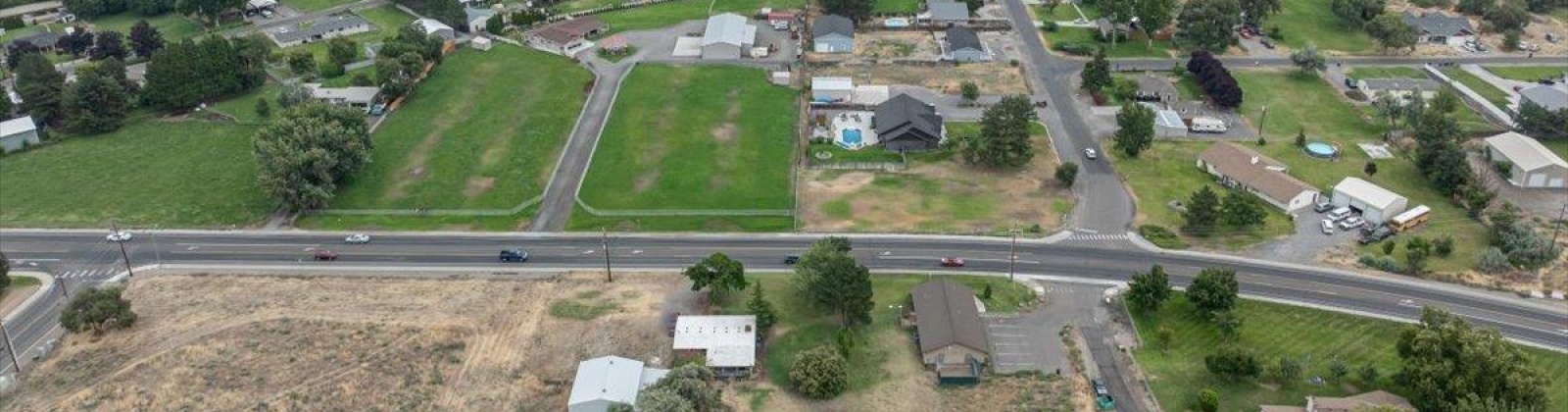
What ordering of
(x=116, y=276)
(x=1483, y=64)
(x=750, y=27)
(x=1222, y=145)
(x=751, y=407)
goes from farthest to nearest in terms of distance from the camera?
(x=750, y=27), (x=1483, y=64), (x=1222, y=145), (x=116, y=276), (x=751, y=407)

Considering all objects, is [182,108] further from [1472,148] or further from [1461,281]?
[1472,148]

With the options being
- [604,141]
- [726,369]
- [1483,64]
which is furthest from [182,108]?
[1483,64]

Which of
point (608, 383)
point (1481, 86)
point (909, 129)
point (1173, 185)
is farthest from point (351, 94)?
point (1481, 86)

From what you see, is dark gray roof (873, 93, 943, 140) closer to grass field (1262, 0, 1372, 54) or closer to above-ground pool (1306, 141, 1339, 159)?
above-ground pool (1306, 141, 1339, 159)

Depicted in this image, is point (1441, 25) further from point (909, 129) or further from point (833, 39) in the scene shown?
point (909, 129)

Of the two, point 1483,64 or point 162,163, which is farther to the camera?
point 1483,64

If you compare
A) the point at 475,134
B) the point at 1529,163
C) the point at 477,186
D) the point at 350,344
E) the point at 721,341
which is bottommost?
the point at 350,344
